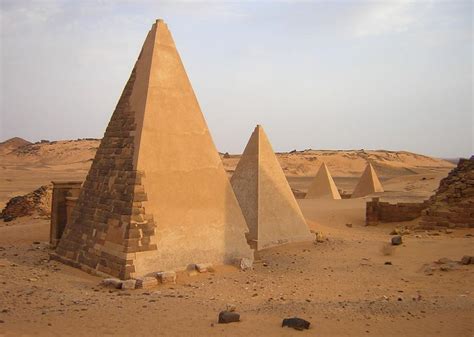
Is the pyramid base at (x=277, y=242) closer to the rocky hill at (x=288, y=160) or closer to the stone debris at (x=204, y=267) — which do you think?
the stone debris at (x=204, y=267)

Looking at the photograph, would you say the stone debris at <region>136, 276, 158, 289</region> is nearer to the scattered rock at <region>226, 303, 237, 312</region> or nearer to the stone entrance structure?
the scattered rock at <region>226, 303, 237, 312</region>

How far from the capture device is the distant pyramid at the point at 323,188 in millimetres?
23634

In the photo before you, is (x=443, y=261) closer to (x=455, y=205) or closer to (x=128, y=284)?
(x=455, y=205)

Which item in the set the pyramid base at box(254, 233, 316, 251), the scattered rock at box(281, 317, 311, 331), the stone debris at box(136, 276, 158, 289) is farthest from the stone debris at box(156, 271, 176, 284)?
the pyramid base at box(254, 233, 316, 251)

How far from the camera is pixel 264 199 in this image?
11.7 m

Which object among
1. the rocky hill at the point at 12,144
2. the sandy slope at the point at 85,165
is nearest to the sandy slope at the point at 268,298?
the sandy slope at the point at 85,165

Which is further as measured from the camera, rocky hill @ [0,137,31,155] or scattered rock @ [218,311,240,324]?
rocky hill @ [0,137,31,155]

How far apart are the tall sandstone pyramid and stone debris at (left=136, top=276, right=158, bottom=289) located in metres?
0.24

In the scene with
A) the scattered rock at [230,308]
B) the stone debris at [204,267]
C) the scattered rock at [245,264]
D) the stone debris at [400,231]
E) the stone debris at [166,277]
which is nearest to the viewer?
the scattered rock at [230,308]

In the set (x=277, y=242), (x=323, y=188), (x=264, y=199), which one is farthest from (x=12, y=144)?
(x=277, y=242)

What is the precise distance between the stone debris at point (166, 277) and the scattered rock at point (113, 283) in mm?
705

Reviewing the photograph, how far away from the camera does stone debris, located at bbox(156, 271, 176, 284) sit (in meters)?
7.76

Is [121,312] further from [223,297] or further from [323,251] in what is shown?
[323,251]

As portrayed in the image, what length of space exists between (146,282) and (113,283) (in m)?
0.54
